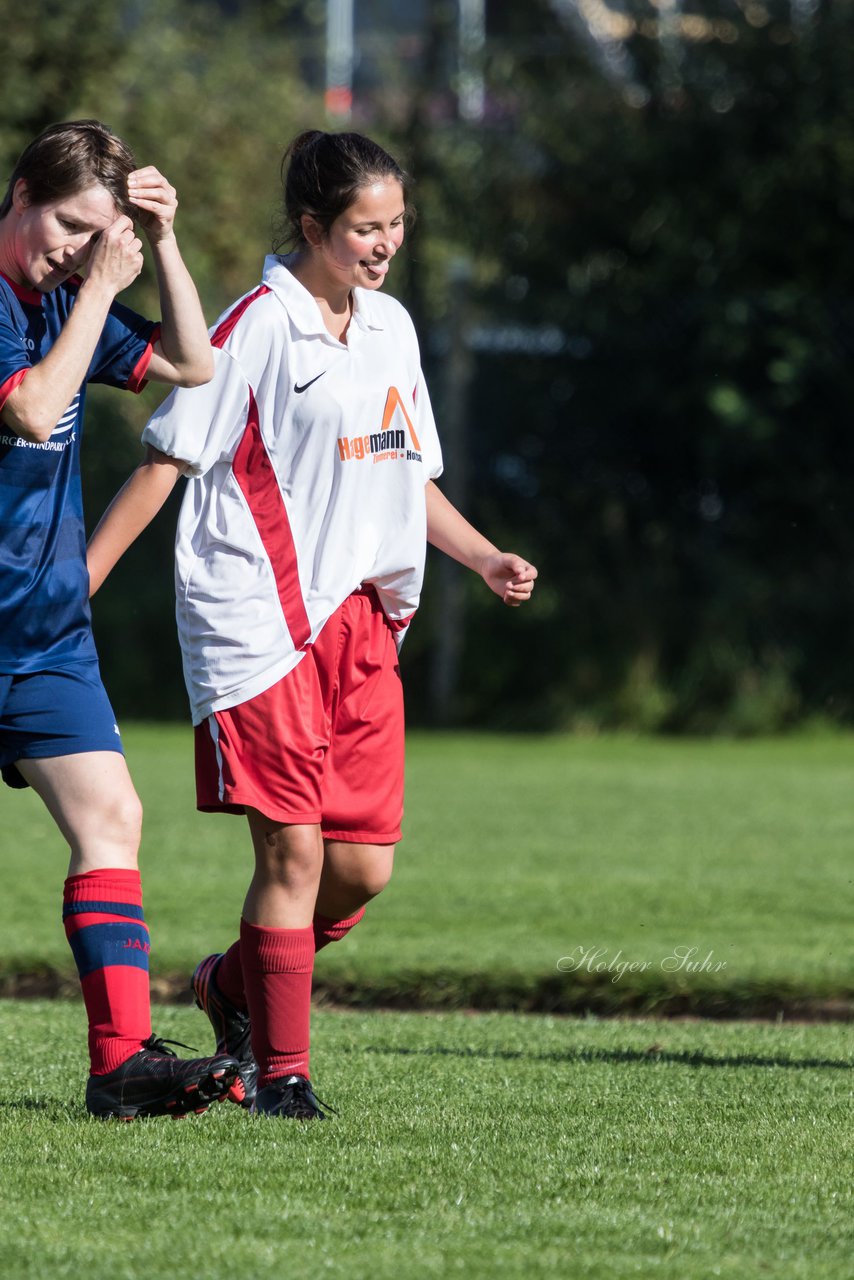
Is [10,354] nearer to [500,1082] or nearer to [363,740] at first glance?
[363,740]

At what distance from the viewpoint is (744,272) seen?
50.0ft

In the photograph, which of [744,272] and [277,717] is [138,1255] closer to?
[277,717]

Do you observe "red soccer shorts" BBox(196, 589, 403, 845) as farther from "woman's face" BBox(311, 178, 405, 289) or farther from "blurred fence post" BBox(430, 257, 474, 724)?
"blurred fence post" BBox(430, 257, 474, 724)

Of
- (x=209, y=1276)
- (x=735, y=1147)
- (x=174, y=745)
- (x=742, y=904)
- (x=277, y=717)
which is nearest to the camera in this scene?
(x=209, y=1276)

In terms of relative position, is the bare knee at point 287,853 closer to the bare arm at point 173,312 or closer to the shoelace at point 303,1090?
the shoelace at point 303,1090

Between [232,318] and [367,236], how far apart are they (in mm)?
333

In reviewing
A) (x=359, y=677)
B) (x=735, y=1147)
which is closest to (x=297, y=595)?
(x=359, y=677)

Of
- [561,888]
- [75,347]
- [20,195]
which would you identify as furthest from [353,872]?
[561,888]

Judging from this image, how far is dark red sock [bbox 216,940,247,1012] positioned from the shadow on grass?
576mm

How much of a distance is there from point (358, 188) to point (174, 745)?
10210 millimetres

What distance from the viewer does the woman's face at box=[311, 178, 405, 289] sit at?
3885mm

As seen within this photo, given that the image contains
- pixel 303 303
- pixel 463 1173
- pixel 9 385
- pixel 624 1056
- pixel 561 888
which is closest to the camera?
pixel 463 1173

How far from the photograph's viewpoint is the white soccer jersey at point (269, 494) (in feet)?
12.6

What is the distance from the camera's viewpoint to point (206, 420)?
381 centimetres
